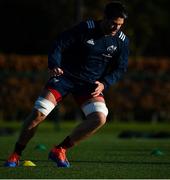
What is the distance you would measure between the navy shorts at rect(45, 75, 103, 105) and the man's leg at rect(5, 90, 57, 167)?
0.11m

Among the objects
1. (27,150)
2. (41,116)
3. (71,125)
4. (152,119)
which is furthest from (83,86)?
(152,119)

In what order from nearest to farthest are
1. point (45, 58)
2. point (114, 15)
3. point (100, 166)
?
point (114, 15), point (100, 166), point (45, 58)

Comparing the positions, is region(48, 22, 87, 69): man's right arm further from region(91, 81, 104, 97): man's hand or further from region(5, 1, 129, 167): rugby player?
region(91, 81, 104, 97): man's hand

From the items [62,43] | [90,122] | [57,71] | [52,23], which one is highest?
[62,43]

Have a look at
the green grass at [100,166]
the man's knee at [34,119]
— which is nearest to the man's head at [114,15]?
the man's knee at [34,119]

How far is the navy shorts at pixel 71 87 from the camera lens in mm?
10703

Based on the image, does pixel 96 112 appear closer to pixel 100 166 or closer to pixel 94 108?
pixel 94 108

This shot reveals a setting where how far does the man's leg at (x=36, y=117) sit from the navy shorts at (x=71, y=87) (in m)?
0.11

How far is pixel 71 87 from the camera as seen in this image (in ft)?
35.4

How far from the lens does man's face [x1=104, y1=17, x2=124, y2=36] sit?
1040 centimetres

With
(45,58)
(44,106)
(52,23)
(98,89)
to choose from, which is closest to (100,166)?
(98,89)

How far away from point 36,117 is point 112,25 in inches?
57.6

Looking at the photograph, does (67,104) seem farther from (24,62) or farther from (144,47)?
(144,47)

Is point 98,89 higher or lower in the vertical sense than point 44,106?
higher
